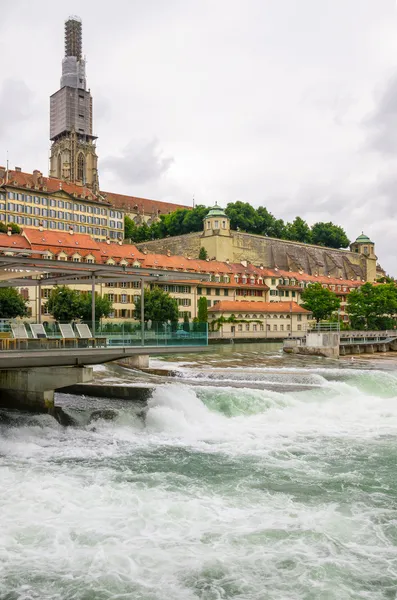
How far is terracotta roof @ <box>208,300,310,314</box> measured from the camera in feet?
279

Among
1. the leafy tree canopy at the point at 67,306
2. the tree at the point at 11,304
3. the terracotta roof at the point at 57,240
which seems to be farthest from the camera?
the terracotta roof at the point at 57,240

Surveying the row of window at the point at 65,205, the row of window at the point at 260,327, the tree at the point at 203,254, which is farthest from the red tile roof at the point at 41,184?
the row of window at the point at 260,327

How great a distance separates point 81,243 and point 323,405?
196 ft

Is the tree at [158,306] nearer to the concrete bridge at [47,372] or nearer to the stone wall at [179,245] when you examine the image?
the stone wall at [179,245]

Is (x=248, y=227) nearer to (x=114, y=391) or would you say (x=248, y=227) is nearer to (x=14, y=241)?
(x=14, y=241)

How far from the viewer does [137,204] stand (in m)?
154

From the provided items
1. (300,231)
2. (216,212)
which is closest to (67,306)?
(216,212)

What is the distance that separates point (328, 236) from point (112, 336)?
11951 cm

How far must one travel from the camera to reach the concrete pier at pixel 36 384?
74.2 feet

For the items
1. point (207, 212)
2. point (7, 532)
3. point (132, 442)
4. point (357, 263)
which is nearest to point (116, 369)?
point (132, 442)

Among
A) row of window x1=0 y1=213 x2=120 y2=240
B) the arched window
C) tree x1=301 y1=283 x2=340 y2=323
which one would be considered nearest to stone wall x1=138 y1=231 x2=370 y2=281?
row of window x1=0 y1=213 x2=120 y2=240

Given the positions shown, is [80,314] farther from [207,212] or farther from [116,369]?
[207,212]

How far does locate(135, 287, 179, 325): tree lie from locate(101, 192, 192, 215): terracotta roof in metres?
78.9

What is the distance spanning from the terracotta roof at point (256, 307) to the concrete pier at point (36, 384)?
60584 millimetres
